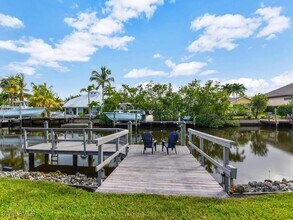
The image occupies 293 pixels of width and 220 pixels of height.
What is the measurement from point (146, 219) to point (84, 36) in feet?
53.1

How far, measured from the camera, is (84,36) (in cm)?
1669

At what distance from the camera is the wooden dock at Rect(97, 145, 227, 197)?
430 centimetres

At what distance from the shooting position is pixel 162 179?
496cm

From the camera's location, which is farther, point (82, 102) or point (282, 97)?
point (82, 102)

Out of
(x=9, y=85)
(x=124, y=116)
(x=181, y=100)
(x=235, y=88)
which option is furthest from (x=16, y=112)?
(x=235, y=88)

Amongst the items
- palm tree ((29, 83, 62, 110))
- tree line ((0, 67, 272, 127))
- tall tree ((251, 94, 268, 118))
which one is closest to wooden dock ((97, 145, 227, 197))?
tree line ((0, 67, 272, 127))

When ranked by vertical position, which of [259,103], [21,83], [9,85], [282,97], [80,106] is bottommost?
[259,103]

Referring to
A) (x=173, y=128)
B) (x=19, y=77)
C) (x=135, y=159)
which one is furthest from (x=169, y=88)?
(x=19, y=77)

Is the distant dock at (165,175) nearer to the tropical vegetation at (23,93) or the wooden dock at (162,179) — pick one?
the wooden dock at (162,179)

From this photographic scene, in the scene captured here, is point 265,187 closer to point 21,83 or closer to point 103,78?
point 103,78

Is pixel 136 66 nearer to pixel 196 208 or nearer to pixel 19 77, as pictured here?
pixel 19 77

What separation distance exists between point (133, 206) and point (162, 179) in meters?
1.55

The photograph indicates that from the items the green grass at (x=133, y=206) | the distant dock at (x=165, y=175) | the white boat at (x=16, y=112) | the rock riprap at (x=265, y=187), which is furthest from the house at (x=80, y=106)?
the green grass at (x=133, y=206)

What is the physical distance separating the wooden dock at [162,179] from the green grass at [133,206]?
39 centimetres
